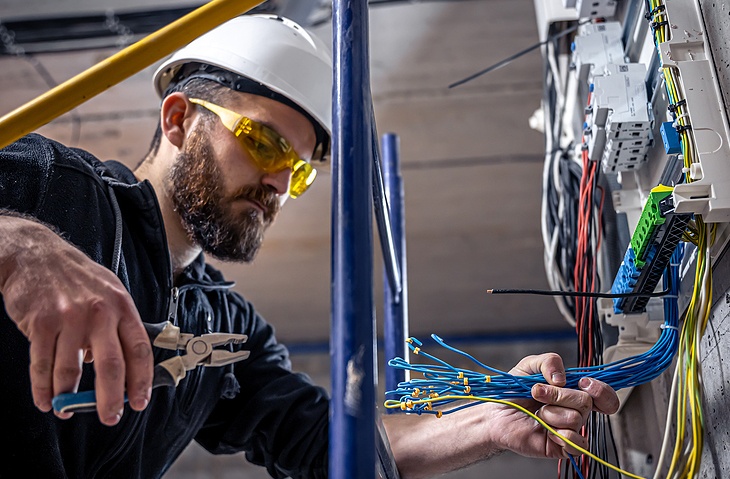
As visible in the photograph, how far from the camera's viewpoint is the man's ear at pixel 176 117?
6.47ft

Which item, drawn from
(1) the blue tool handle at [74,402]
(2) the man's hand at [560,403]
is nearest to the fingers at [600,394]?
(2) the man's hand at [560,403]

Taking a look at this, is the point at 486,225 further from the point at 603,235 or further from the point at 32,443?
the point at 32,443

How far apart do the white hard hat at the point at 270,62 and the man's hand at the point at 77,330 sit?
1.11m

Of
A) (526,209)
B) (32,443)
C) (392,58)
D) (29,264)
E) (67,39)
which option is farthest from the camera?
(526,209)

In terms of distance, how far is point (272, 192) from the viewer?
190cm

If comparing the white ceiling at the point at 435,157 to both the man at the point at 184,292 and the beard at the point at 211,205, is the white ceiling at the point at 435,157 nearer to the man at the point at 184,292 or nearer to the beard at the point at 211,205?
the man at the point at 184,292

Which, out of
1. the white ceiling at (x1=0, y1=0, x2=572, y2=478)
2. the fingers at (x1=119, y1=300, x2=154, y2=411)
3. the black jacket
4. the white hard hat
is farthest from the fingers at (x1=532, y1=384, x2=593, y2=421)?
the white ceiling at (x1=0, y1=0, x2=572, y2=478)

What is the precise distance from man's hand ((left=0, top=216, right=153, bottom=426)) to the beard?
2.96ft

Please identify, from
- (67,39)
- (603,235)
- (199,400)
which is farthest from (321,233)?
(603,235)

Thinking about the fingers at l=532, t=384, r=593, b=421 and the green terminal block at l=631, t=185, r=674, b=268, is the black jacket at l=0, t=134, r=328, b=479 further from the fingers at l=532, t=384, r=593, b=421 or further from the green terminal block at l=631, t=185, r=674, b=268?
the green terminal block at l=631, t=185, r=674, b=268

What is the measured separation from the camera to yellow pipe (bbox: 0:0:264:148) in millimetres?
1095

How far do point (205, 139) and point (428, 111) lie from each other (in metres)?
1.91

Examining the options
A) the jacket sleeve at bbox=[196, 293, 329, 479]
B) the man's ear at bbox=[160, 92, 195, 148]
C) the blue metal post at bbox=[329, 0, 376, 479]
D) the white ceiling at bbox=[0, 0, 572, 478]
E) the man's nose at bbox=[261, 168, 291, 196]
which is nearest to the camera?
the blue metal post at bbox=[329, 0, 376, 479]

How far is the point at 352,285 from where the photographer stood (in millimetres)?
812
